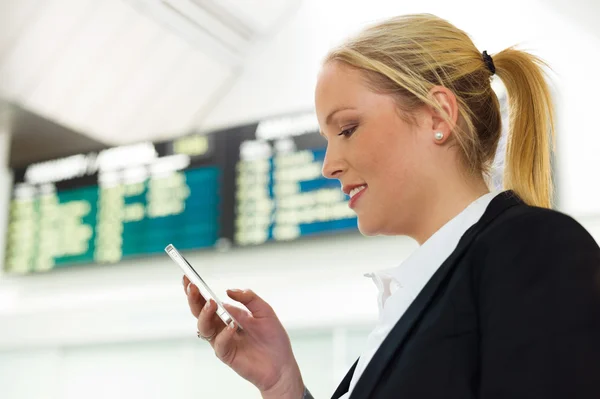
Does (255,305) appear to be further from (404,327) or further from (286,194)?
(286,194)

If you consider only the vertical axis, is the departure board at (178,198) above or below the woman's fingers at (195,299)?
below

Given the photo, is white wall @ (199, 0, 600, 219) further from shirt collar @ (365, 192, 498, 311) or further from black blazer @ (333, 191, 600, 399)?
black blazer @ (333, 191, 600, 399)

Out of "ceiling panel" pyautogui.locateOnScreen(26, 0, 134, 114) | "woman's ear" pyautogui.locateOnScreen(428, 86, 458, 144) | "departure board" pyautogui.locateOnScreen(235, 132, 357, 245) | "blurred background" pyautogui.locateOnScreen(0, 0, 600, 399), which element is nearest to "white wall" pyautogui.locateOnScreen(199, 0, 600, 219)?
"blurred background" pyautogui.locateOnScreen(0, 0, 600, 399)

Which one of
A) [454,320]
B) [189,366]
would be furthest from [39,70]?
[454,320]

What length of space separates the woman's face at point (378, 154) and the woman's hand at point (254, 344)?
232 mm

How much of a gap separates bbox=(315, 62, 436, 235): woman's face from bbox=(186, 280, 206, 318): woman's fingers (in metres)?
0.24

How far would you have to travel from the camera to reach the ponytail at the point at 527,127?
0.83 m

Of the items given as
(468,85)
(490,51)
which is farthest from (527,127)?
(490,51)

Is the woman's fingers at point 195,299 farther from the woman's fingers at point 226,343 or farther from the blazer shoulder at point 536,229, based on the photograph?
the blazer shoulder at point 536,229

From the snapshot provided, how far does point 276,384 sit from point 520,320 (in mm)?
462

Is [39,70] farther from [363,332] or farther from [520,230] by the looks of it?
[520,230]

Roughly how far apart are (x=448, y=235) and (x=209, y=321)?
1.16ft

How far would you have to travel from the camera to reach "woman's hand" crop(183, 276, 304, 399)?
952 millimetres

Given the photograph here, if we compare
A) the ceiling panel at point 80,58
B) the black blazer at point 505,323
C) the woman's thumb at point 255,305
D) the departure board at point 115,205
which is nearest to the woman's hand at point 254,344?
the woman's thumb at point 255,305
